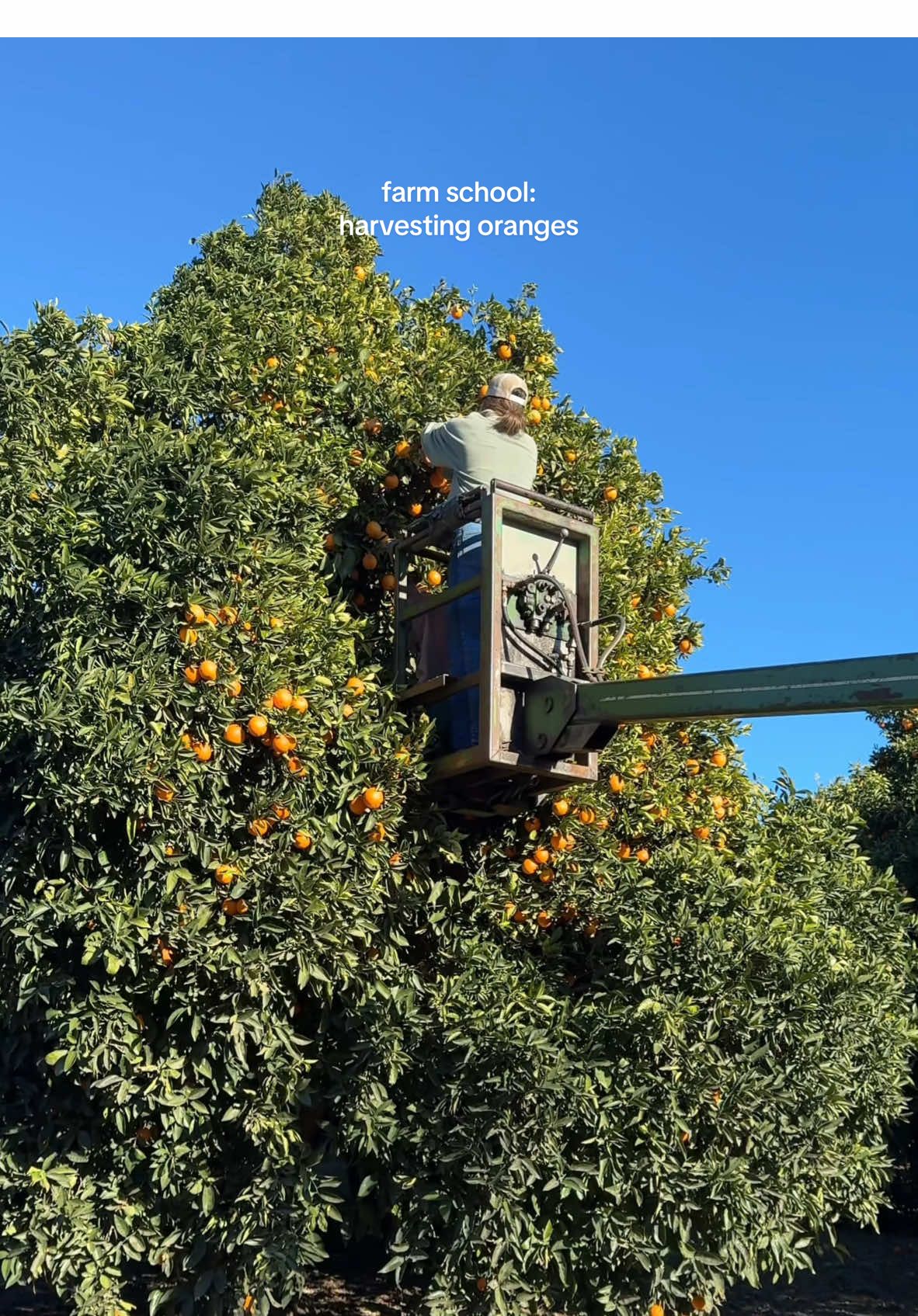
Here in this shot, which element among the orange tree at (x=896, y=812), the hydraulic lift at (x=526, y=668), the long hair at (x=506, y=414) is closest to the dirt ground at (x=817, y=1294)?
the orange tree at (x=896, y=812)

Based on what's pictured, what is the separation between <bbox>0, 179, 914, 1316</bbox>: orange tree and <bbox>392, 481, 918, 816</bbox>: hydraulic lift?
352 millimetres

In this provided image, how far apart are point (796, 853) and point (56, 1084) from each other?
5324 mm

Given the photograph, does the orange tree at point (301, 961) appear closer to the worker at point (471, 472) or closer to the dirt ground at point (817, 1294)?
the worker at point (471, 472)

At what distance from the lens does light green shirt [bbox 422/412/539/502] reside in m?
8.45

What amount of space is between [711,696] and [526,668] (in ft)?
4.87

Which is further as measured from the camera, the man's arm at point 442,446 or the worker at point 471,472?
the man's arm at point 442,446

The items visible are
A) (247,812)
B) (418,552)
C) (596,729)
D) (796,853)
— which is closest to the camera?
(596,729)

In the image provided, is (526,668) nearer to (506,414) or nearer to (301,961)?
(506,414)

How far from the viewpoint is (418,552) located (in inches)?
359

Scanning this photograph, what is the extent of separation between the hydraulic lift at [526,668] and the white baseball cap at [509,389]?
0.63 meters

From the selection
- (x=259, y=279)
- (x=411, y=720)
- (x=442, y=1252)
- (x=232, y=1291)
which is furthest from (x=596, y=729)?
(x=259, y=279)

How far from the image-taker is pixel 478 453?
8.46 meters

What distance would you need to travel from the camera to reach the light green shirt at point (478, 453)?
27.7 feet

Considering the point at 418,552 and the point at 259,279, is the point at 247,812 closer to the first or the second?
the point at 418,552
